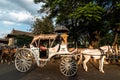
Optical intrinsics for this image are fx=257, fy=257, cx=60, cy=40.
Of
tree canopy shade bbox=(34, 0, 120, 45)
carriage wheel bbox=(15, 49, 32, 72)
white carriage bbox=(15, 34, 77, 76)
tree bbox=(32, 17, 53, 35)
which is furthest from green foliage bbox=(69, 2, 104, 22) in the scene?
tree bbox=(32, 17, 53, 35)

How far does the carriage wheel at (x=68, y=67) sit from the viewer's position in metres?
14.0

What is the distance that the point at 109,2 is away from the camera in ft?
82.9

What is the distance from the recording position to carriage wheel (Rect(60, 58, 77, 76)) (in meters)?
14.0

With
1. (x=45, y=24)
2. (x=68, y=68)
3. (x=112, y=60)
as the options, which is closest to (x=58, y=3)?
(x=112, y=60)

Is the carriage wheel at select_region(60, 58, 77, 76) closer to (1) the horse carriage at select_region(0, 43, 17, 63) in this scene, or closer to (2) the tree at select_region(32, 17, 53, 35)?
(1) the horse carriage at select_region(0, 43, 17, 63)

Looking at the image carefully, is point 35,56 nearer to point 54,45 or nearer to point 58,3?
point 54,45

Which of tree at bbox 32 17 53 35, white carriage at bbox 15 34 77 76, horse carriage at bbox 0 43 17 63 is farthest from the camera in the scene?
tree at bbox 32 17 53 35

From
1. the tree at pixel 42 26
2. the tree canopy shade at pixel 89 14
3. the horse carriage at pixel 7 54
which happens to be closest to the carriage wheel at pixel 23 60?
the tree canopy shade at pixel 89 14

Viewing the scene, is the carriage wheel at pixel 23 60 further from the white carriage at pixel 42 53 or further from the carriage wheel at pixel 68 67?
the carriage wheel at pixel 68 67

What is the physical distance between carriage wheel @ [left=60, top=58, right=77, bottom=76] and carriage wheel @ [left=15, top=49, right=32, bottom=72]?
7.31 ft

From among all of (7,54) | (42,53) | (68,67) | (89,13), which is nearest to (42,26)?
(7,54)

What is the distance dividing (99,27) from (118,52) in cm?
618

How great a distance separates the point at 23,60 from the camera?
15.2 meters

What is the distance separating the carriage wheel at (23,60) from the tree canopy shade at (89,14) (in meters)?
6.59
